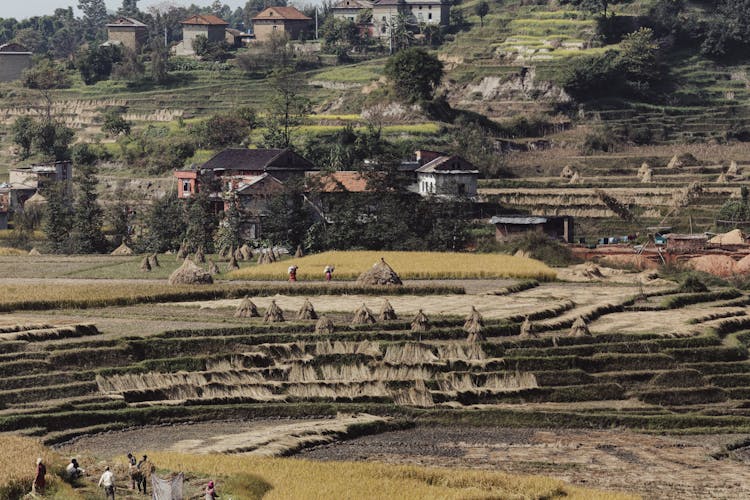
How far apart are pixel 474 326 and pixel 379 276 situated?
34.9ft

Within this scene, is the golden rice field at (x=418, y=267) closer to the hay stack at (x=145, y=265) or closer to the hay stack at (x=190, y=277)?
the hay stack at (x=190, y=277)

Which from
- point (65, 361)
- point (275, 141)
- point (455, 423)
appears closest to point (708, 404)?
point (455, 423)

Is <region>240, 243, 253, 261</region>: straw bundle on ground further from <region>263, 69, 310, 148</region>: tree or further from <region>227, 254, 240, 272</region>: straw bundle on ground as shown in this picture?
<region>263, 69, 310, 148</region>: tree

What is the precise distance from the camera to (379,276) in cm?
6144

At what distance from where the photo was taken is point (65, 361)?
4666 centimetres

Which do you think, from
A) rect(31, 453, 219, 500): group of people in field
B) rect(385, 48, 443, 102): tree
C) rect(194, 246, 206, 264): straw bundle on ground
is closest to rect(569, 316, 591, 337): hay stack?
rect(31, 453, 219, 500): group of people in field

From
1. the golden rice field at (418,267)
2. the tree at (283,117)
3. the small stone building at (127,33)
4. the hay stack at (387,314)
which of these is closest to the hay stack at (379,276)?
the golden rice field at (418,267)

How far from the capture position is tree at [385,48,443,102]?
103750 mm

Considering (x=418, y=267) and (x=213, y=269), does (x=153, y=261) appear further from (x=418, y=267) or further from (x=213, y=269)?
(x=418, y=267)

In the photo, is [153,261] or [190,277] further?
[153,261]

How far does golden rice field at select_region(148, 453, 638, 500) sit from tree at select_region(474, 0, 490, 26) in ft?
305

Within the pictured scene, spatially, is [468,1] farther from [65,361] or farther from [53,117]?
[65,361]

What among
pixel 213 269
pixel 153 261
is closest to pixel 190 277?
pixel 213 269

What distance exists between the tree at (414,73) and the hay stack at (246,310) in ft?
166
